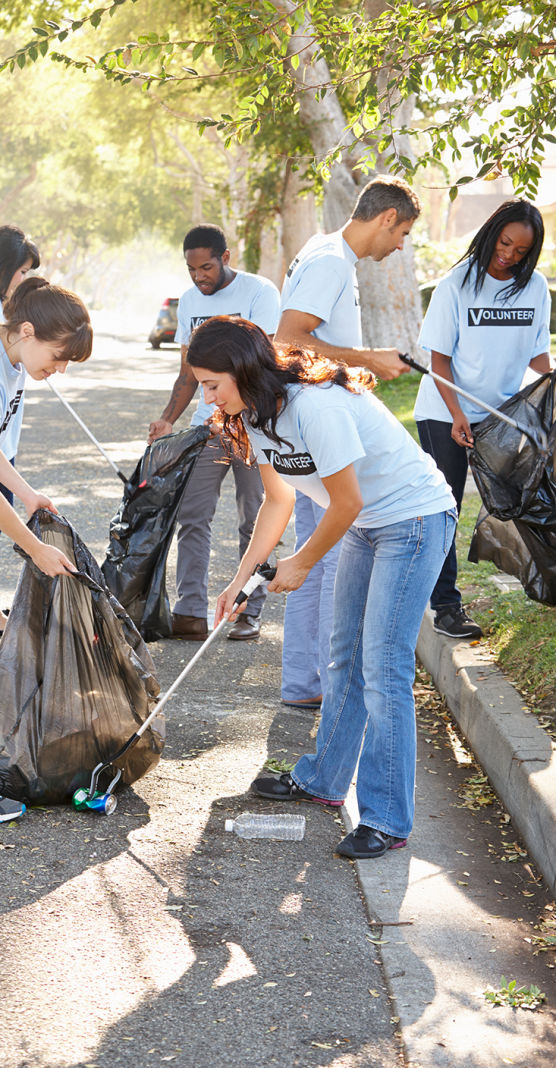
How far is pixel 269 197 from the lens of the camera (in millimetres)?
20672

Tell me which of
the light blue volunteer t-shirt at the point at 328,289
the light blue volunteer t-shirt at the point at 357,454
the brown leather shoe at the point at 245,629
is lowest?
the brown leather shoe at the point at 245,629

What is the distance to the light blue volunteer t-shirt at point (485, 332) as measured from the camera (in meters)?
5.36

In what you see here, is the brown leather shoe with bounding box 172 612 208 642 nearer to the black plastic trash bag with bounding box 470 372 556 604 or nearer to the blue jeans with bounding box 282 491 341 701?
the blue jeans with bounding box 282 491 341 701

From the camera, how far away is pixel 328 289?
4473 mm

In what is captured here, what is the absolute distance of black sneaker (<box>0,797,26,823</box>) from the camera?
3.74 metres

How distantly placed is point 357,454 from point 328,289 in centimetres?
142

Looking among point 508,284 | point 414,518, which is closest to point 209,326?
point 414,518

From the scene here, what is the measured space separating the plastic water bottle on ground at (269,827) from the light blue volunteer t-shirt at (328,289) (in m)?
1.82

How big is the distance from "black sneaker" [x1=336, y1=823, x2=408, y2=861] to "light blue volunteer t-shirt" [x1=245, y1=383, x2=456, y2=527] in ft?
3.14

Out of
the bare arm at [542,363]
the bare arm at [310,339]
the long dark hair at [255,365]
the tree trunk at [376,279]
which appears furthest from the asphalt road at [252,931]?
the tree trunk at [376,279]

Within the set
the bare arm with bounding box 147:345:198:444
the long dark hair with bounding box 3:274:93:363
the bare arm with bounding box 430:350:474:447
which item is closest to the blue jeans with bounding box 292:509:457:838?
the long dark hair with bounding box 3:274:93:363

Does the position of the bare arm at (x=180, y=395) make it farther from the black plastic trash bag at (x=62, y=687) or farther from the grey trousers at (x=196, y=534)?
the black plastic trash bag at (x=62, y=687)

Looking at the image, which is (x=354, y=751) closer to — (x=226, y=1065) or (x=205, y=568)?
(x=226, y=1065)

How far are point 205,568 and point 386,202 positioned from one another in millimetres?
2313
